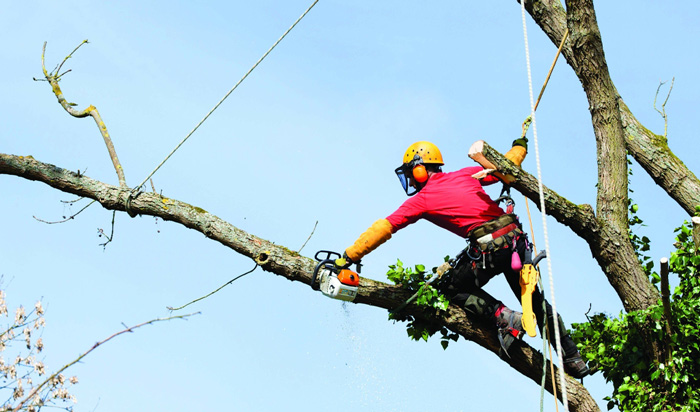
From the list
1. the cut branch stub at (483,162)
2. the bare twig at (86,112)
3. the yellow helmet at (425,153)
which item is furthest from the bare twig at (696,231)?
the bare twig at (86,112)

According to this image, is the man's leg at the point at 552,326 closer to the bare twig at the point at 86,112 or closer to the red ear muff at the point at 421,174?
the red ear muff at the point at 421,174

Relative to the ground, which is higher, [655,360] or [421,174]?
[421,174]

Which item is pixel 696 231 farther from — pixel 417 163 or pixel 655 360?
pixel 417 163

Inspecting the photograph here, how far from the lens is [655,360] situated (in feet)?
18.9

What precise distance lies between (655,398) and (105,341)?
3.88 metres

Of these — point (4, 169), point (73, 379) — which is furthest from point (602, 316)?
point (73, 379)

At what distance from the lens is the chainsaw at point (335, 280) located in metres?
5.95

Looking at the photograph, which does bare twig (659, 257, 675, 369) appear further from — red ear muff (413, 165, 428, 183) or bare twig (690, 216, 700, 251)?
red ear muff (413, 165, 428, 183)

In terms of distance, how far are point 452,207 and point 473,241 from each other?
11.7 inches

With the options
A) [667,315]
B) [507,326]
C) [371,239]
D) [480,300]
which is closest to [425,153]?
[371,239]

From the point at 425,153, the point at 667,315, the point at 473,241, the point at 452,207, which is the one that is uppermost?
the point at 425,153

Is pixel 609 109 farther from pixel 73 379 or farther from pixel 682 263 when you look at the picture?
pixel 73 379

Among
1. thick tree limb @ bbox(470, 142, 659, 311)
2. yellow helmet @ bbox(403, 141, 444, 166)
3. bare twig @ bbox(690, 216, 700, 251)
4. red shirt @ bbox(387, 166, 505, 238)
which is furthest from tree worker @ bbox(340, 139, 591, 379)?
bare twig @ bbox(690, 216, 700, 251)

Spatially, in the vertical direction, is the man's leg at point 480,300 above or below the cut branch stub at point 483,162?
below
